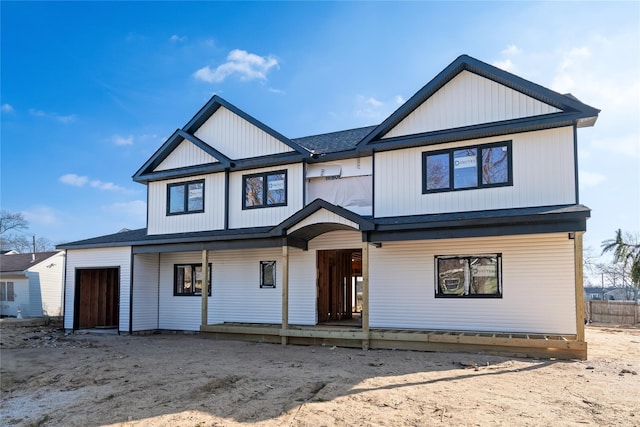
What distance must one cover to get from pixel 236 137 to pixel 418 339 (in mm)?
8564

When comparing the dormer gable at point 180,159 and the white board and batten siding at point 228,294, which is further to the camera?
the dormer gable at point 180,159

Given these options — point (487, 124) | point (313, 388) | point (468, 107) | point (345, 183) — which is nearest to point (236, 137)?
point (345, 183)

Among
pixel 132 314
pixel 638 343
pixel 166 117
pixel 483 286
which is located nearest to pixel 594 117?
pixel 483 286

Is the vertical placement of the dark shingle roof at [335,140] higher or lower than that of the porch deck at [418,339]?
higher

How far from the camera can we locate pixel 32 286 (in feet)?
88.6

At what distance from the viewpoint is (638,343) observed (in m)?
13.5

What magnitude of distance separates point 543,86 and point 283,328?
883 centimetres

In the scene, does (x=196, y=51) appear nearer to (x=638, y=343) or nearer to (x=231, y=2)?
(x=231, y=2)

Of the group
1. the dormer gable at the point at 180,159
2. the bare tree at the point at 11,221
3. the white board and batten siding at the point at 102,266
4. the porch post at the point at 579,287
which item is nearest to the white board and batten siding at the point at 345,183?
the dormer gable at the point at 180,159

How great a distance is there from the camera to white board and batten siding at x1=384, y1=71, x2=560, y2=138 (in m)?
11.4

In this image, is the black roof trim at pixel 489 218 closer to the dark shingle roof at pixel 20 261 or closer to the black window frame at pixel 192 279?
the black window frame at pixel 192 279

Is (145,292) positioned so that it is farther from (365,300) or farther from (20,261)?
(20,261)

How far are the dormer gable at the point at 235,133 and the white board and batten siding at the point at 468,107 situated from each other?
3.62m

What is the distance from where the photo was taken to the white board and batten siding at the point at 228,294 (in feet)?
48.7
